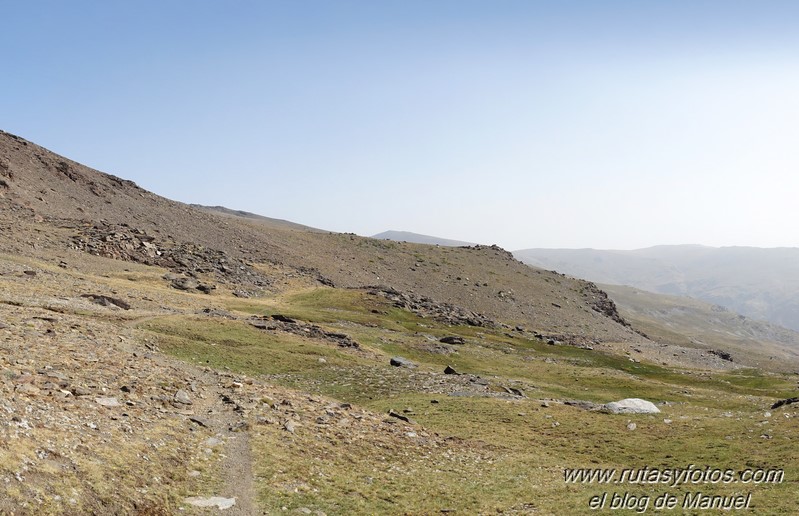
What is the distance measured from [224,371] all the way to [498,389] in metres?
24.5

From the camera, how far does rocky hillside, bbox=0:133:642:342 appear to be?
100 meters

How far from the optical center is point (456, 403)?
41.4 m

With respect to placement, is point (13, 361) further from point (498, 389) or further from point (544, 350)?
point (544, 350)

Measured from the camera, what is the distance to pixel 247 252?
431ft

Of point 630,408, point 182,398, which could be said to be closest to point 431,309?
point 630,408

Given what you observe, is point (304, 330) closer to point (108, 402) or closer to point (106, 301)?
point (106, 301)

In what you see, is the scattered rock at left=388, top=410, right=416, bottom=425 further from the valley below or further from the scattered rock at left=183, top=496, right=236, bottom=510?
the scattered rock at left=183, top=496, right=236, bottom=510

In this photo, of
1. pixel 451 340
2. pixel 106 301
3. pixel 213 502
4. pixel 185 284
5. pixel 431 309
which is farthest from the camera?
pixel 431 309

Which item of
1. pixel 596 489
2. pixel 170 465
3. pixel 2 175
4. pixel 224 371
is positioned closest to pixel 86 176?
pixel 2 175

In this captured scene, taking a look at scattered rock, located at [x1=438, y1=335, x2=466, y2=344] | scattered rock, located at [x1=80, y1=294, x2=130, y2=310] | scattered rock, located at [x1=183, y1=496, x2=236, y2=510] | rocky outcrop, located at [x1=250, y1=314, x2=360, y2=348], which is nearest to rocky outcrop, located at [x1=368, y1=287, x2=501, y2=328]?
scattered rock, located at [x1=438, y1=335, x2=466, y2=344]

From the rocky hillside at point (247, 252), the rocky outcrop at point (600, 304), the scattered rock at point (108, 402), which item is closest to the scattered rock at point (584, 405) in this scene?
the scattered rock at point (108, 402)

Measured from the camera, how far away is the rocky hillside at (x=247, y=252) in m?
100

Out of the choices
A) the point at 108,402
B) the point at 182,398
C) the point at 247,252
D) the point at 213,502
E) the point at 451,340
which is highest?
the point at 247,252

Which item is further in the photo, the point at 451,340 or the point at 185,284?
the point at 185,284
